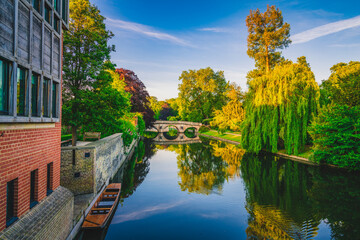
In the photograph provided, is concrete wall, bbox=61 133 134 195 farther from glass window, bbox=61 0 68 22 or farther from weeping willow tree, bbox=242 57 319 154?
weeping willow tree, bbox=242 57 319 154

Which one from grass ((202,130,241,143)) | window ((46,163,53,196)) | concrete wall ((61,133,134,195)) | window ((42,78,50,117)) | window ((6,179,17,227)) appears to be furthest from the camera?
grass ((202,130,241,143))

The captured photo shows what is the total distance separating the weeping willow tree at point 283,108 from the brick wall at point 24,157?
830 inches

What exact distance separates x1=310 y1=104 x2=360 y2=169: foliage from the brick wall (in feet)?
64.6

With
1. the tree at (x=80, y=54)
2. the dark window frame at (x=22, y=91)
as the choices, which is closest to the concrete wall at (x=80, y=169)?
the tree at (x=80, y=54)

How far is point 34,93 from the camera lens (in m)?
5.69

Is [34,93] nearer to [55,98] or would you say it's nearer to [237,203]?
[55,98]

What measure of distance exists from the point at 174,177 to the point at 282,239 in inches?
407

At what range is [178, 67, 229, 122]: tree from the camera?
2172 inches

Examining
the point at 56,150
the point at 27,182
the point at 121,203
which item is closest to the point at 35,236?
the point at 27,182

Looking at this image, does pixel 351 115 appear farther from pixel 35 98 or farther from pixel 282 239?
pixel 35 98

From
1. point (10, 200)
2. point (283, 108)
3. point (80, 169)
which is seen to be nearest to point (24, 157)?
point (10, 200)

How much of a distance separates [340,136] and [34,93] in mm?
20233

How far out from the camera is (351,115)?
16.8 m

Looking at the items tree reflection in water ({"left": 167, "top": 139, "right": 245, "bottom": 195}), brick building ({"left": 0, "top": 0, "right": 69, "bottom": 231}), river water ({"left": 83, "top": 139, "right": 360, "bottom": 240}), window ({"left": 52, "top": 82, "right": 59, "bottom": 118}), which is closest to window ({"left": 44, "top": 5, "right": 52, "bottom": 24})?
brick building ({"left": 0, "top": 0, "right": 69, "bottom": 231})
